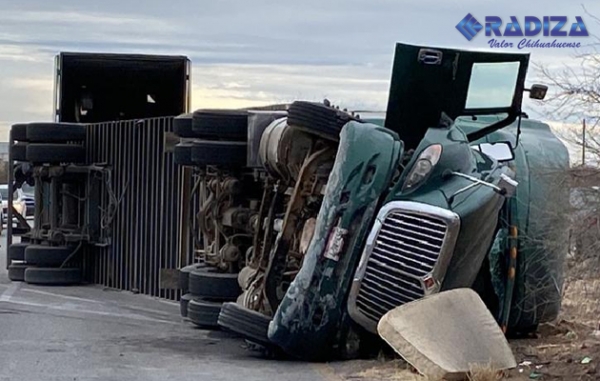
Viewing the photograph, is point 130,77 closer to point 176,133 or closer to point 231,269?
point 176,133

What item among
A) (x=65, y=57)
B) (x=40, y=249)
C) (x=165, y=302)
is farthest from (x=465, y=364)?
(x=65, y=57)

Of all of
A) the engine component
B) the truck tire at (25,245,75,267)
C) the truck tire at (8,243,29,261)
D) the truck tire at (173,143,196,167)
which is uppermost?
the engine component

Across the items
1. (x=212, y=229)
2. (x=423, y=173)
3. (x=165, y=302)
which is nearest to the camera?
(x=423, y=173)

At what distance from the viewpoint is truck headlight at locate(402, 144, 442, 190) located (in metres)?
9.96

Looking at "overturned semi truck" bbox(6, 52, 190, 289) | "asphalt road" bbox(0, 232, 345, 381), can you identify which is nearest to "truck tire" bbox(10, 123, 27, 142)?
"overturned semi truck" bbox(6, 52, 190, 289)

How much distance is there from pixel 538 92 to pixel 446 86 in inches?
41.6

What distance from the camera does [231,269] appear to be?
12195mm

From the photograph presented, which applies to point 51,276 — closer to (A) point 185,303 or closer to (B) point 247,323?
(A) point 185,303

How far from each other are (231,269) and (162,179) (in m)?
4.15

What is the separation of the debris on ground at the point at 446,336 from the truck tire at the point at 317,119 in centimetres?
186

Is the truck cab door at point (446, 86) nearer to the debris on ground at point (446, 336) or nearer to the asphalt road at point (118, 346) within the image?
the debris on ground at point (446, 336)

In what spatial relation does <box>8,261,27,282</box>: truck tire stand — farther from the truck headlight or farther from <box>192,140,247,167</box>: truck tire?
the truck headlight

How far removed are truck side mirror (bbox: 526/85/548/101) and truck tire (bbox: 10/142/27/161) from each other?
10.2m

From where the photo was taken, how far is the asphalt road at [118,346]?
952 centimetres
